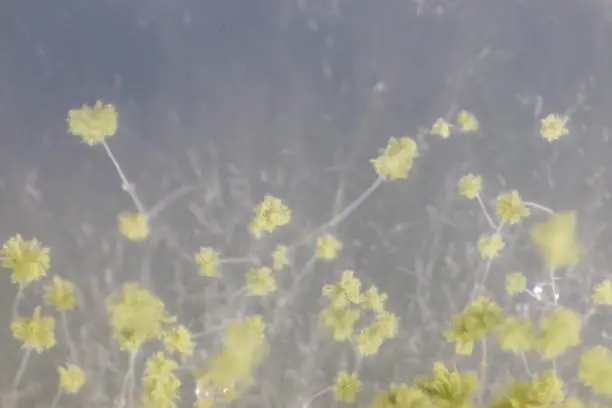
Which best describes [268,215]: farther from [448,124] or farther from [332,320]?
[448,124]

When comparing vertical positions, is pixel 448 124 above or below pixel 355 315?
above

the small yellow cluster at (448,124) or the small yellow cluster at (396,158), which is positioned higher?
the small yellow cluster at (448,124)

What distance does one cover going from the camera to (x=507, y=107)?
1.10 metres

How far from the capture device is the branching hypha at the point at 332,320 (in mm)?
1064

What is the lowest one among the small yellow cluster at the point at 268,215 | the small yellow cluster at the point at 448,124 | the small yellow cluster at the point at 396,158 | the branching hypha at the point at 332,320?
the branching hypha at the point at 332,320

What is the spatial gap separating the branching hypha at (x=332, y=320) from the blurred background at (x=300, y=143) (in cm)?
2

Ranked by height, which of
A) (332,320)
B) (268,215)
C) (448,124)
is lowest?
(332,320)

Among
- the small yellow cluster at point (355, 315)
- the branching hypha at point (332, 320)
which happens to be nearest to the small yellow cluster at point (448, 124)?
the branching hypha at point (332, 320)

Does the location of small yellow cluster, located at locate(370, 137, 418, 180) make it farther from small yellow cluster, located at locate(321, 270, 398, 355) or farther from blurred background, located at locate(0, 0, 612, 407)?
small yellow cluster, located at locate(321, 270, 398, 355)

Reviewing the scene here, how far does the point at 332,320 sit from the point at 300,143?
12.7 inches

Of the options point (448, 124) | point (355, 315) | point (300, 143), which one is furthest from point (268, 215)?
point (448, 124)

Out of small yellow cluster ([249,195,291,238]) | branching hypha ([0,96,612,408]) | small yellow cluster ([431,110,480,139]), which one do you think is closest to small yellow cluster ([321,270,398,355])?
branching hypha ([0,96,612,408])

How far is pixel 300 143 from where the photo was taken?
1079 mm

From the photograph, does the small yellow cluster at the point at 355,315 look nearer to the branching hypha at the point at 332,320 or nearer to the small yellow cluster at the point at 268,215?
the branching hypha at the point at 332,320
